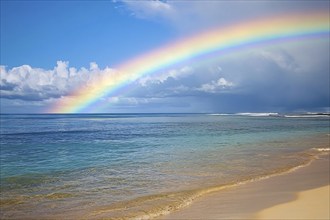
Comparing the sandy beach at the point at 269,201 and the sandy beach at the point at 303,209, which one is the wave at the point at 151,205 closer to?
the sandy beach at the point at 269,201

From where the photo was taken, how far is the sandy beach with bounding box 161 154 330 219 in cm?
805

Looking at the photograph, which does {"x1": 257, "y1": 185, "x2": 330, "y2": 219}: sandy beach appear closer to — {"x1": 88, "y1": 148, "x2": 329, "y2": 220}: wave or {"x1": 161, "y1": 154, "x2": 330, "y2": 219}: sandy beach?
{"x1": 161, "y1": 154, "x2": 330, "y2": 219}: sandy beach

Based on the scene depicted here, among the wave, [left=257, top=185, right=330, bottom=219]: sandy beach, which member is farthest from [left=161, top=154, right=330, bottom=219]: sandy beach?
→ the wave

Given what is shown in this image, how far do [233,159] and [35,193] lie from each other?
38.8ft

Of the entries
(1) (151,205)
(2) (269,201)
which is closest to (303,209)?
(2) (269,201)

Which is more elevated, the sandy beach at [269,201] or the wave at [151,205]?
the sandy beach at [269,201]

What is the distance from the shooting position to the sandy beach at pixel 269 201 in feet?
26.4

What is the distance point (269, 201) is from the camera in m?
9.47

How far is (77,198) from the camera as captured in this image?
419 inches

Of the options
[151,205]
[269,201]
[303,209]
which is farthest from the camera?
[151,205]

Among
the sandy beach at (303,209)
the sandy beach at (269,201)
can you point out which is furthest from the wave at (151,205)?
the sandy beach at (303,209)

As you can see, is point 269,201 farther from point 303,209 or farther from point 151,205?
point 151,205

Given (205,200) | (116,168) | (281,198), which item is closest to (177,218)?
(205,200)

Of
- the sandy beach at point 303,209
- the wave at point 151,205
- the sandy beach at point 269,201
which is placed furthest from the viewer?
the wave at point 151,205
